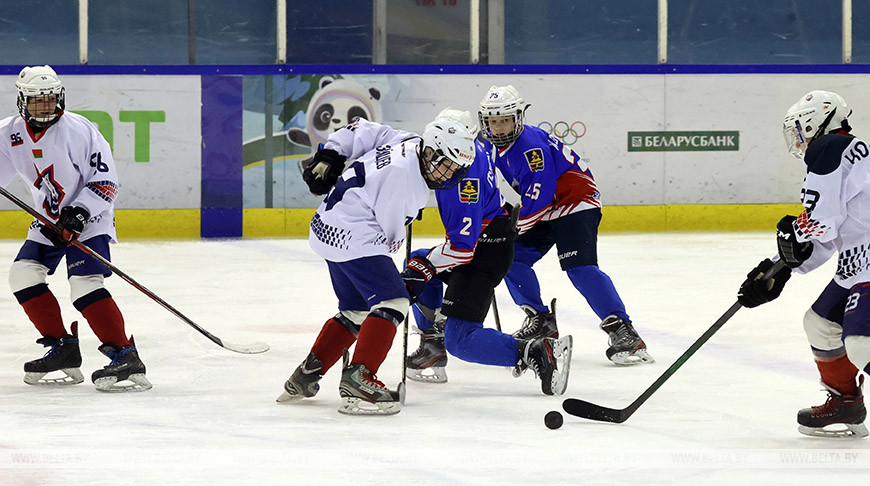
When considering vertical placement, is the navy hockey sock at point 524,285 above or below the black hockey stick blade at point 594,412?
A: above

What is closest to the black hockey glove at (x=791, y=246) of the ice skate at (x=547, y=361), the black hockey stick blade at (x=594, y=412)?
the black hockey stick blade at (x=594, y=412)

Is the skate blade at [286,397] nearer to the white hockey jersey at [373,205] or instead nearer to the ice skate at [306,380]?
the ice skate at [306,380]

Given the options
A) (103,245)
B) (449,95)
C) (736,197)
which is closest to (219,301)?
(103,245)

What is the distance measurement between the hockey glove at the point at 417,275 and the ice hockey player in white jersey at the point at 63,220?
0.85m

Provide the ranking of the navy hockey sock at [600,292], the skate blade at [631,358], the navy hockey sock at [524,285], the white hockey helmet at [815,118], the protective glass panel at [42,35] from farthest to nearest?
the protective glass panel at [42,35] → the navy hockey sock at [524,285] → the navy hockey sock at [600,292] → the skate blade at [631,358] → the white hockey helmet at [815,118]

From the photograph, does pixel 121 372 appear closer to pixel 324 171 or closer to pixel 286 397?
pixel 286 397

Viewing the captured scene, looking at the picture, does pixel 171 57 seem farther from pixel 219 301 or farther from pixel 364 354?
pixel 364 354

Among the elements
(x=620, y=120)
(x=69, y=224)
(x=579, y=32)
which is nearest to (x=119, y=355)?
(x=69, y=224)

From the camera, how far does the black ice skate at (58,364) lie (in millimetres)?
3650

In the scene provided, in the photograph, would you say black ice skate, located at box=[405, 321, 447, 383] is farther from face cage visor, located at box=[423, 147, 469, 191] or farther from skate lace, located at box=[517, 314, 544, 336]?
face cage visor, located at box=[423, 147, 469, 191]

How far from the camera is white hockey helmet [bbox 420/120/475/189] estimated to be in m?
3.17

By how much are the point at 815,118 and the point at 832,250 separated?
345 mm

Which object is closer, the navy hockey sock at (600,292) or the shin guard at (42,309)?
the shin guard at (42,309)

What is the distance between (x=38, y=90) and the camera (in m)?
3.55
